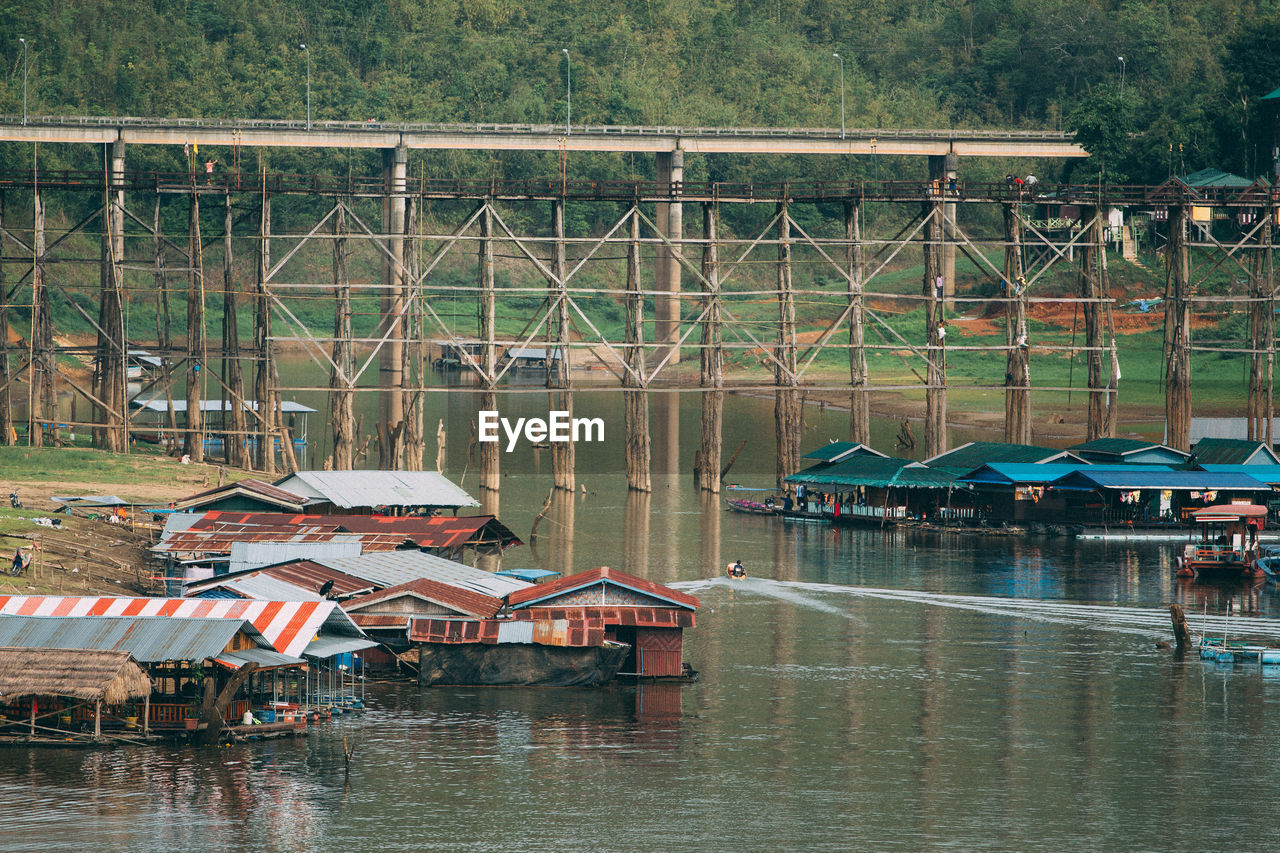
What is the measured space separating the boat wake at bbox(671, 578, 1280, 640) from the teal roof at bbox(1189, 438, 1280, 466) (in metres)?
21.5

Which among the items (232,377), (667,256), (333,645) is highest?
(667,256)

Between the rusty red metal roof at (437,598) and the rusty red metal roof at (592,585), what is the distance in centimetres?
88

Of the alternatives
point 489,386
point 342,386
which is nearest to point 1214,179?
point 489,386

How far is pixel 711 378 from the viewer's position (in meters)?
79.8

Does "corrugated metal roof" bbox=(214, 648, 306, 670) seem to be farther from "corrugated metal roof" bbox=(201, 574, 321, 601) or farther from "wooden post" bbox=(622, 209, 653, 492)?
"wooden post" bbox=(622, 209, 653, 492)

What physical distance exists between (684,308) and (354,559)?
106891 mm

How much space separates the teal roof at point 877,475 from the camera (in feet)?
240

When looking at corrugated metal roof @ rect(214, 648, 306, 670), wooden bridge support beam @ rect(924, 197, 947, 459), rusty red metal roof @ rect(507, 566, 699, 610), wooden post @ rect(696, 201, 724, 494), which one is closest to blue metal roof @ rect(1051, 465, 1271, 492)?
wooden bridge support beam @ rect(924, 197, 947, 459)

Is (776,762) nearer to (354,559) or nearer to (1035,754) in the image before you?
(1035,754)

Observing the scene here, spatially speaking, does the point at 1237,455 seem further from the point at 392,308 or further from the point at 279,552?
the point at 279,552

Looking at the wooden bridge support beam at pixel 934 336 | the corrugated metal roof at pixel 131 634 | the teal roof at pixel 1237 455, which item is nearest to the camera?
the corrugated metal roof at pixel 131 634

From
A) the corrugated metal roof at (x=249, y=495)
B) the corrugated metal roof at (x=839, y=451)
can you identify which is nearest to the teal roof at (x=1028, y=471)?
the corrugated metal roof at (x=839, y=451)

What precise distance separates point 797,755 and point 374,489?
28117mm

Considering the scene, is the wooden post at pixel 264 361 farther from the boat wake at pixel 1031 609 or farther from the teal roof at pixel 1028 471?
the teal roof at pixel 1028 471
